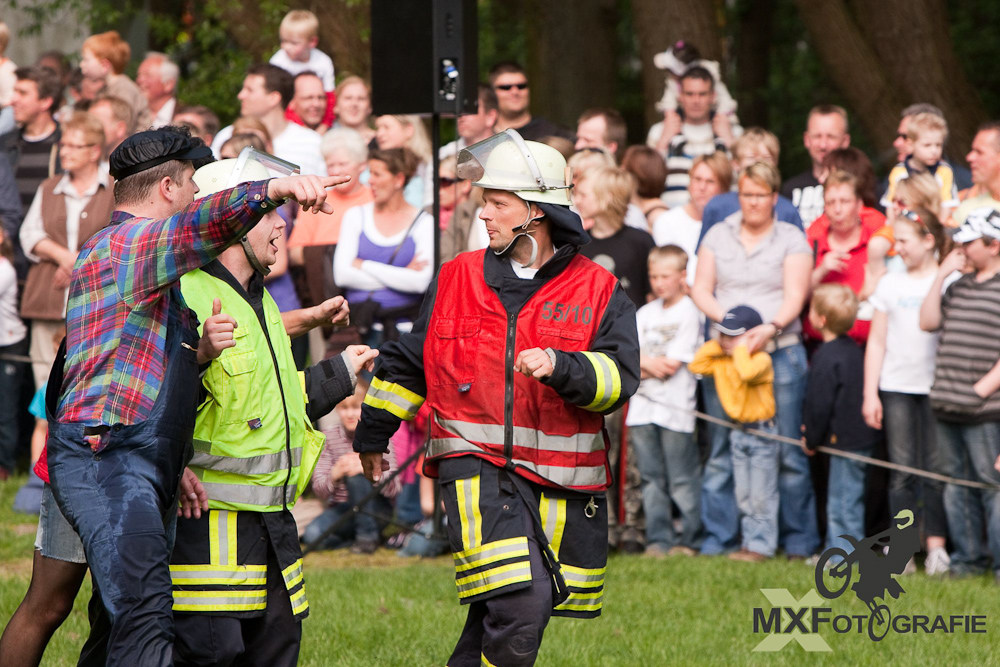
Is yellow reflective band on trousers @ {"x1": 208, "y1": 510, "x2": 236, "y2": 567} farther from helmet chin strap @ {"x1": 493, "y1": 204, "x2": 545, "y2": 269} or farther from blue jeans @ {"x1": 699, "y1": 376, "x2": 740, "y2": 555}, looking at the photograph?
blue jeans @ {"x1": 699, "y1": 376, "x2": 740, "y2": 555}

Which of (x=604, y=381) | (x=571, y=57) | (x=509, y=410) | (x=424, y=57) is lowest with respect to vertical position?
(x=509, y=410)

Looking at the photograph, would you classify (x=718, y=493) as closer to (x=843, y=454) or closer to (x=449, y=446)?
(x=843, y=454)

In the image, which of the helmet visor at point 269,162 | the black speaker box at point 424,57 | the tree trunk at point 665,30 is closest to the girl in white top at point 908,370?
the black speaker box at point 424,57

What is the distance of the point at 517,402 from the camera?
16.0 feet

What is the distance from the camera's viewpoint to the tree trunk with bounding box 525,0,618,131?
1681cm

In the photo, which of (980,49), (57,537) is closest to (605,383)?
(57,537)

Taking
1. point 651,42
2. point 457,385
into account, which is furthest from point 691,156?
point 457,385

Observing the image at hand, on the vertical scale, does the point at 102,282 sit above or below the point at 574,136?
below

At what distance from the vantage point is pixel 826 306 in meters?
8.30

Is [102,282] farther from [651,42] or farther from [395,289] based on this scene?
[651,42]

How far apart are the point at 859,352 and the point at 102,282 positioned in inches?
207

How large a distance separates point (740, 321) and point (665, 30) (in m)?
6.54

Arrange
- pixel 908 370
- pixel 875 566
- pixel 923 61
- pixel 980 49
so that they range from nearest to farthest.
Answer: pixel 875 566
pixel 908 370
pixel 923 61
pixel 980 49

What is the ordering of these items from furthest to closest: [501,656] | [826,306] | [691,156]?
[691,156] < [826,306] < [501,656]
